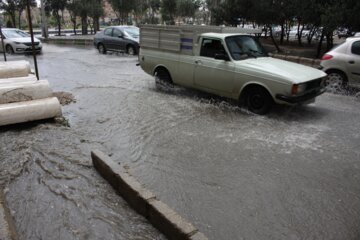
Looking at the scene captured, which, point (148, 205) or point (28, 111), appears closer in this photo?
point (148, 205)

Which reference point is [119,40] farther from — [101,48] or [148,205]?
[148,205]

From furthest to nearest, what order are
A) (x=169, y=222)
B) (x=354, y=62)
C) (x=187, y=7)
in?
(x=187, y=7)
(x=354, y=62)
(x=169, y=222)

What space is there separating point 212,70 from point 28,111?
4.07 meters

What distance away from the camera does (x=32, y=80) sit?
7301 millimetres

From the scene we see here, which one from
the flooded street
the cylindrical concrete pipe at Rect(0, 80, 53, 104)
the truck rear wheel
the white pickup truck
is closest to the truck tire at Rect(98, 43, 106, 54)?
the white pickup truck

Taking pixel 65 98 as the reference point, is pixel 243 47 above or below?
above

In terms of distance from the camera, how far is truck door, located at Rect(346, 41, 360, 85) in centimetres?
868

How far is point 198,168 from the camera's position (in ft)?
16.4

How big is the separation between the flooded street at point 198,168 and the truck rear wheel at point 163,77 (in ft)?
3.36

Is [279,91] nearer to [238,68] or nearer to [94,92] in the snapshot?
[238,68]

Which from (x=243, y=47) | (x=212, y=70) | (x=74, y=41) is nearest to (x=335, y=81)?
(x=243, y=47)

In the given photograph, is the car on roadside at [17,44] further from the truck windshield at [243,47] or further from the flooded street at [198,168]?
the truck windshield at [243,47]

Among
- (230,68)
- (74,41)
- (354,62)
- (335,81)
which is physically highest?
(354,62)

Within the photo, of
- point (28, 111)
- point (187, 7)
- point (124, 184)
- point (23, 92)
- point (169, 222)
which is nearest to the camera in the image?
point (169, 222)
